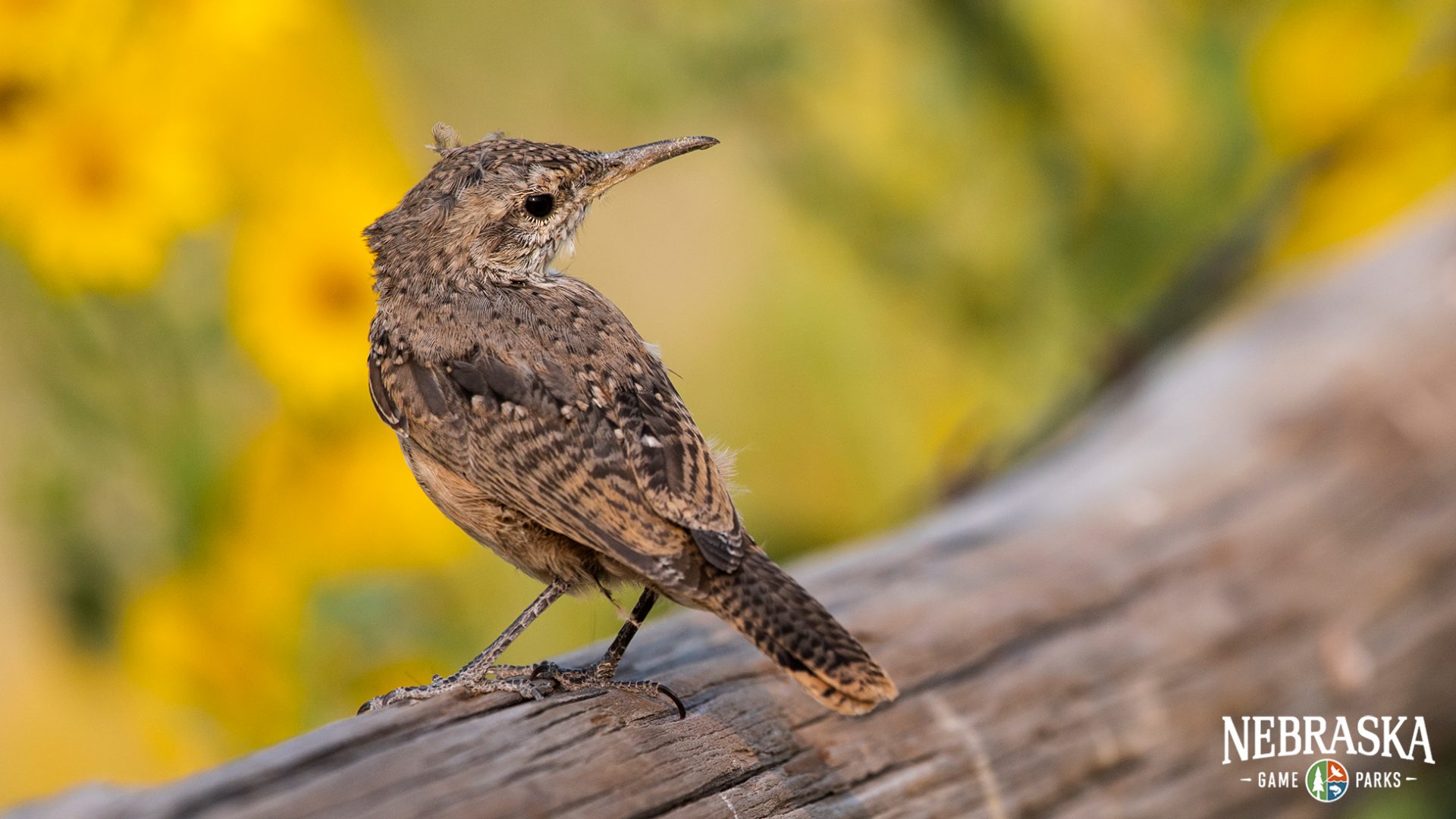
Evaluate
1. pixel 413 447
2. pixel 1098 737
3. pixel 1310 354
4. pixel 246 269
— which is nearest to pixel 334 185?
pixel 246 269

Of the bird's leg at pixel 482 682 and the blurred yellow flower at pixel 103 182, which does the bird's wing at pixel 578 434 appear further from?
the blurred yellow flower at pixel 103 182

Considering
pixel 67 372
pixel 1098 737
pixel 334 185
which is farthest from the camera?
pixel 334 185

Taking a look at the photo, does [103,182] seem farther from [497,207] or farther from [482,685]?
[482,685]

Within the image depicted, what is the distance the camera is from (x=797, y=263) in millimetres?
5586

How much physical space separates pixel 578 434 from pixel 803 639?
0.63m

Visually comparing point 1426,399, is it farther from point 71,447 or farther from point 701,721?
point 71,447

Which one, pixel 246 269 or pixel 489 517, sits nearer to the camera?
pixel 489 517

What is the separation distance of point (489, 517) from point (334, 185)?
66.9 inches

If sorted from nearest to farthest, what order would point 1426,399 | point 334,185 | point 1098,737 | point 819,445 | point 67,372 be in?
point 1098,737
point 67,372
point 334,185
point 1426,399
point 819,445

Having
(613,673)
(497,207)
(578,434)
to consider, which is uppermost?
(497,207)

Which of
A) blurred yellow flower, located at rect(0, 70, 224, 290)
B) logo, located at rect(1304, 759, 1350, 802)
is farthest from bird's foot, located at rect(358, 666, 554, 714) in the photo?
logo, located at rect(1304, 759, 1350, 802)

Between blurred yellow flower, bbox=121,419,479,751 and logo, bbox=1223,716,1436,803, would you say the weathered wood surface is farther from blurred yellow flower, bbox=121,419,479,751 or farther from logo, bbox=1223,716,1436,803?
blurred yellow flower, bbox=121,419,479,751

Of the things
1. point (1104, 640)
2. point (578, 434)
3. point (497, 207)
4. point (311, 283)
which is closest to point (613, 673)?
point (578, 434)

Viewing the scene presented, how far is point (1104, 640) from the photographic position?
3.48 metres
